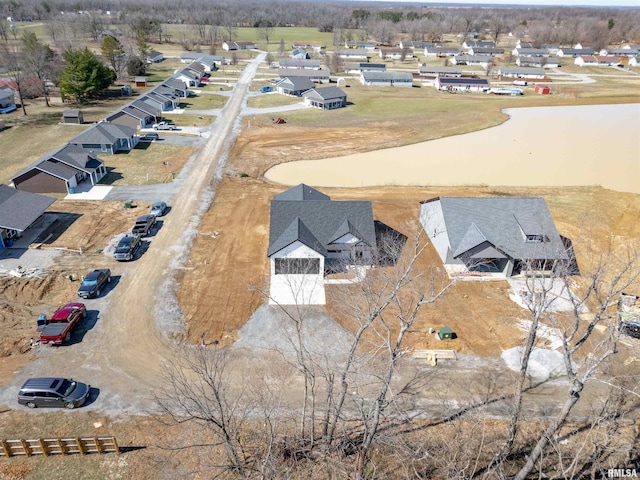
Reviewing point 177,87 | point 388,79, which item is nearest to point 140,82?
point 177,87

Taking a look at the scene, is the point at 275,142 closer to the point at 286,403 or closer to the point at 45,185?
the point at 45,185

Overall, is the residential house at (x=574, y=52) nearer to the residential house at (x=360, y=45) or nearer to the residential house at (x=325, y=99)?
the residential house at (x=360, y=45)

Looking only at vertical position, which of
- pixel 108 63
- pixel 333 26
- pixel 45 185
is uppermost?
pixel 333 26

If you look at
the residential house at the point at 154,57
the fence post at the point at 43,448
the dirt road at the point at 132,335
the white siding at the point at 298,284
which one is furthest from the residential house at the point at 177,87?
the fence post at the point at 43,448

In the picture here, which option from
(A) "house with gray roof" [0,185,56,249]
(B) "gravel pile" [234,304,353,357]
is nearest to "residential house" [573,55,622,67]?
(B) "gravel pile" [234,304,353,357]

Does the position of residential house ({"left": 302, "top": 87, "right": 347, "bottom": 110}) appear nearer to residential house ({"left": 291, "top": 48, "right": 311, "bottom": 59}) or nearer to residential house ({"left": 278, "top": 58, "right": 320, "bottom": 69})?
residential house ({"left": 278, "top": 58, "right": 320, "bottom": 69})

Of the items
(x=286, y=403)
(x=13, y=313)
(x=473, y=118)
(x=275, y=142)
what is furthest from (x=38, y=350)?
(x=473, y=118)

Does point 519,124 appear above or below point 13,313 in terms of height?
above
